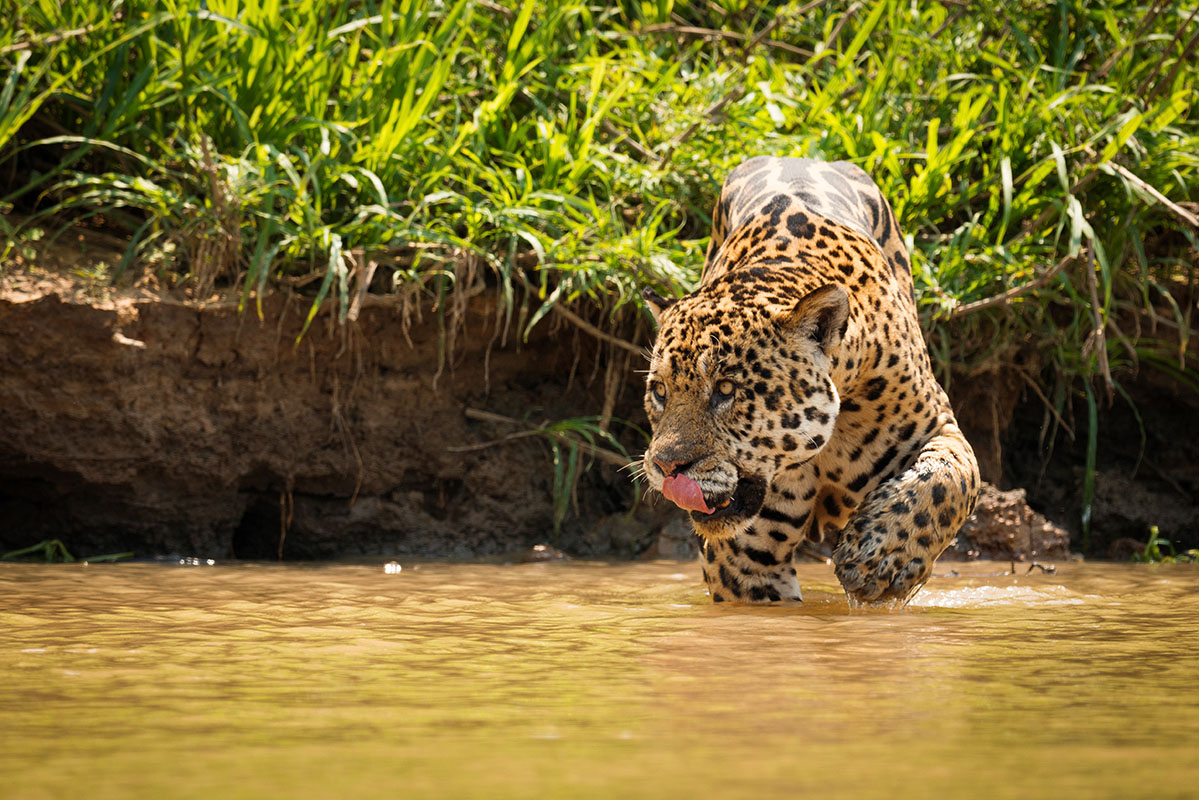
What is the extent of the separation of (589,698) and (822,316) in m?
1.44

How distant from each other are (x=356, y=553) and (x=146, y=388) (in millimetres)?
1138

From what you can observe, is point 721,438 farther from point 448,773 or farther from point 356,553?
point 356,553

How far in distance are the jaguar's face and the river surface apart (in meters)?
0.32

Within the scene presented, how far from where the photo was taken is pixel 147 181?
16.4ft

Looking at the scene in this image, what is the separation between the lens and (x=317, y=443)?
539 centimetres

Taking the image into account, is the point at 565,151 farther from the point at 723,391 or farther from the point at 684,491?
the point at 684,491

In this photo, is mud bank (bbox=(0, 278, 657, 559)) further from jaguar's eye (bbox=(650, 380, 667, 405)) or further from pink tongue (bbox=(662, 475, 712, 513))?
pink tongue (bbox=(662, 475, 712, 513))

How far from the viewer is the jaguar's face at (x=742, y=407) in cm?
Answer: 318

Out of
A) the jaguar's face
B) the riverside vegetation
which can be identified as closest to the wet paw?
the jaguar's face

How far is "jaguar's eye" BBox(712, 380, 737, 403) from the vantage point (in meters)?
3.22

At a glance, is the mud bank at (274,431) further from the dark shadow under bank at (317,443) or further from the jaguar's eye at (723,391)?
the jaguar's eye at (723,391)

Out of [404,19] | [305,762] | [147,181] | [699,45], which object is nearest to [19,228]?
[147,181]

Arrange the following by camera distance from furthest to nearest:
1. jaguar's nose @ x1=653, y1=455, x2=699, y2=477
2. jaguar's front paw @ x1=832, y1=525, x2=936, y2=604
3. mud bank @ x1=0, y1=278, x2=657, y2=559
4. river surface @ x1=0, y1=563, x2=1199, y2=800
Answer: mud bank @ x1=0, y1=278, x2=657, y2=559, jaguar's front paw @ x1=832, y1=525, x2=936, y2=604, jaguar's nose @ x1=653, y1=455, x2=699, y2=477, river surface @ x1=0, y1=563, x2=1199, y2=800

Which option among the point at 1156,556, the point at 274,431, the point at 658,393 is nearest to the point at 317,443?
the point at 274,431
